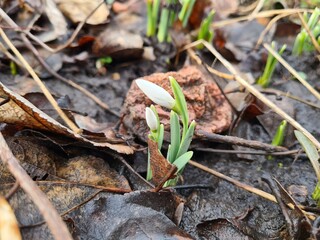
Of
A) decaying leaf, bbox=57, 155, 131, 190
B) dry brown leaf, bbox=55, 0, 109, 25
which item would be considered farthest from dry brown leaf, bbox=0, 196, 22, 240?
dry brown leaf, bbox=55, 0, 109, 25

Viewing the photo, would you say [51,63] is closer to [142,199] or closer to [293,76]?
[142,199]

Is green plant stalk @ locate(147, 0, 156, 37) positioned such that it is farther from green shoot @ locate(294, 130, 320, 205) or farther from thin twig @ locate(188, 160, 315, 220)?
green shoot @ locate(294, 130, 320, 205)

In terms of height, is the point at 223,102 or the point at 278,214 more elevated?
the point at 223,102

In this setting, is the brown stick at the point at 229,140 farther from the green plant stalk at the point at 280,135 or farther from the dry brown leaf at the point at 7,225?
the dry brown leaf at the point at 7,225

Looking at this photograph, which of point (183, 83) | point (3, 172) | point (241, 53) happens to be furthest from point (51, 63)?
point (241, 53)

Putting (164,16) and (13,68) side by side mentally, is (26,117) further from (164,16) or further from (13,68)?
(164,16)
